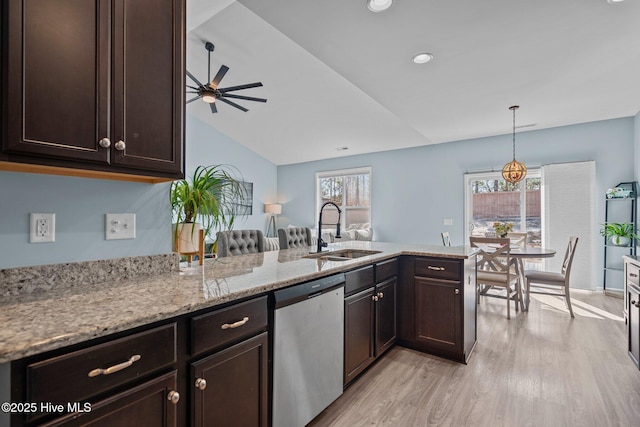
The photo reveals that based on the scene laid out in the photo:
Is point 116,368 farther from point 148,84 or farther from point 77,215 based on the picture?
point 148,84

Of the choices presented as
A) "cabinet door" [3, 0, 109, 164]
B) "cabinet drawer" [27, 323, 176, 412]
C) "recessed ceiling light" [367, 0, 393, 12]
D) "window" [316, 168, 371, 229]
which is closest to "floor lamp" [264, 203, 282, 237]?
"window" [316, 168, 371, 229]

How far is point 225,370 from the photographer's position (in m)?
1.21

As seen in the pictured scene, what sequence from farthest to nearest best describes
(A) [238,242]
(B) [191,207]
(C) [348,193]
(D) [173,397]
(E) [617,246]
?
(C) [348,193], (E) [617,246], (A) [238,242], (B) [191,207], (D) [173,397]

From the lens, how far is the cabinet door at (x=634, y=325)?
211 centimetres

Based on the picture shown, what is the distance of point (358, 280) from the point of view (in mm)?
2107

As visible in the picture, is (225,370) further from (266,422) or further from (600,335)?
(600,335)

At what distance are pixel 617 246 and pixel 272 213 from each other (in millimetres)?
6791

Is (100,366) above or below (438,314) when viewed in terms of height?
above

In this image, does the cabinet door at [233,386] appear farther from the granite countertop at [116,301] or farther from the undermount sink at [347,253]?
the undermount sink at [347,253]

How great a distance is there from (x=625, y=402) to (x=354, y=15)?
3.25 m

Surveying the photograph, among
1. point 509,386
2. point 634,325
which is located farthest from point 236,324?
point 634,325

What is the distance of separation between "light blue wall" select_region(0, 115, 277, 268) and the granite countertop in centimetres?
11

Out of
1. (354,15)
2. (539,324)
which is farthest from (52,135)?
(539,324)

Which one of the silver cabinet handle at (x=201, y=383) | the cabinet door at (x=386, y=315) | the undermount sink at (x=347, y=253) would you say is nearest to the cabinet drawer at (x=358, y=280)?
the cabinet door at (x=386, y=315)
